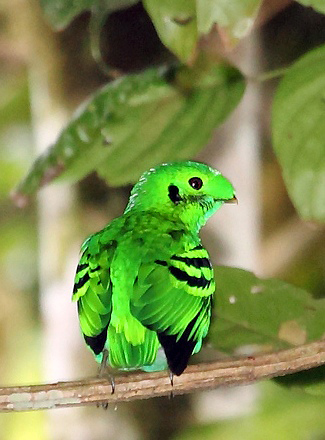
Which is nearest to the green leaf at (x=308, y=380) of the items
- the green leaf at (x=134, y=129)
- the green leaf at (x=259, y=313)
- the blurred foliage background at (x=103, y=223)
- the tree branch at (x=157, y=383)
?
the green leaf at (x=259, y=313)

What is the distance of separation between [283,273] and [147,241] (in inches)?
42.5

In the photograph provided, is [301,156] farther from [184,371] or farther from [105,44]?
[105,44]

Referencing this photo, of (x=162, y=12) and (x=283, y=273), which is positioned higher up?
(x=162, y=12)

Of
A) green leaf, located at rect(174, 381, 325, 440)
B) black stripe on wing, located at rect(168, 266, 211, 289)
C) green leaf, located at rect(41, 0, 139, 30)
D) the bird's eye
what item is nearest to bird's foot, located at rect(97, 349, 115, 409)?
black stripe on wing, located at rect(168, 266, 211, 289)

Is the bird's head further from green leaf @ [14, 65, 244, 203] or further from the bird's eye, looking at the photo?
green leaf @ [14, 65, 244, 203]

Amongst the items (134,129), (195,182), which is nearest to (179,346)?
(195,182)

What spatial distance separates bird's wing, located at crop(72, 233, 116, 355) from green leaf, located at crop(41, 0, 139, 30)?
476 millimetres

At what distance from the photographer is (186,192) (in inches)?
45.3

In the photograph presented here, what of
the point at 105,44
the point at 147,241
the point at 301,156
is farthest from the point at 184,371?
the point at 105,44

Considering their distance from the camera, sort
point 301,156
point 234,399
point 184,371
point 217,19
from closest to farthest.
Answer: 1. point 184,371
2. point 217,19
3. point 301,156
4. point 234,399

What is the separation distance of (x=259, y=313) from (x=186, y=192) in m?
0.24

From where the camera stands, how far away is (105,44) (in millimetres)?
1904

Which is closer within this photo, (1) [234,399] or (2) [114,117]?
(2) [114,117]

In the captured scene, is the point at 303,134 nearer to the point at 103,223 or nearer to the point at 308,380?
the point at 308,380
